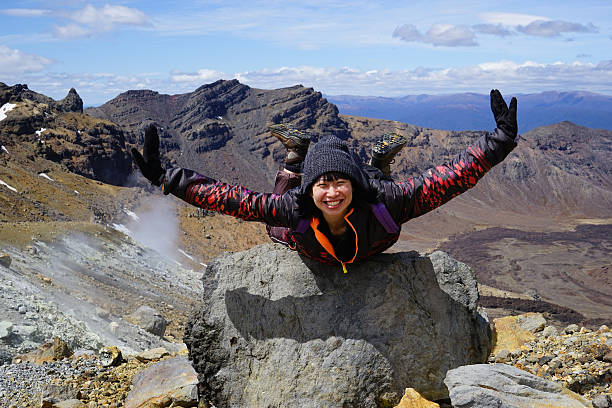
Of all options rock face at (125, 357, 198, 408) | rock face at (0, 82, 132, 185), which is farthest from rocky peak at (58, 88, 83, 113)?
rock face at (125, 357, 198, 408)

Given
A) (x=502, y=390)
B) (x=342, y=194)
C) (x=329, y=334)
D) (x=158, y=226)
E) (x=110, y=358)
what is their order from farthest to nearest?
1. (x=158, y=226)
2. (x=110, y=358)
3. (x=329, y=334)
4. (x=342, y=194)
5. (x=502, y=390)

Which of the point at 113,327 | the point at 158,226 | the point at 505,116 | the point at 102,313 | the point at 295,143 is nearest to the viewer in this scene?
the point at 505,116

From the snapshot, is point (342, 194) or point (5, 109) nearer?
point (342, 194)

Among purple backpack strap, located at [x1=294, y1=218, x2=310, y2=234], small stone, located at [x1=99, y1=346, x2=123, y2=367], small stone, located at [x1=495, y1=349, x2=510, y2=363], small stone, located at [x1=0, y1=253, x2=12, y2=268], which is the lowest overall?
small stone, located at [x1=0, y1=253, x2=12, y2=268]

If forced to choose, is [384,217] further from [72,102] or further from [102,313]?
[72,102]

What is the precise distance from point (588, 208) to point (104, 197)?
12318 centimetres

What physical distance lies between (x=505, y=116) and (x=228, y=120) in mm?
116567

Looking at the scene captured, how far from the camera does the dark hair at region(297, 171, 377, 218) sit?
452cm

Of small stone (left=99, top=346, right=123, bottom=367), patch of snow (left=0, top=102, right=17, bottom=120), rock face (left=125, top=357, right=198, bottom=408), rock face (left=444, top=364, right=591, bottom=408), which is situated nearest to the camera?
rock face (left=444, top=364, right=591, bottom=408)

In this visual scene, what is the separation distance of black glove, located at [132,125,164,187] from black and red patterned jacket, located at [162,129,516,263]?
95 mm

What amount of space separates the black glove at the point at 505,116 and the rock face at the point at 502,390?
2.04 m

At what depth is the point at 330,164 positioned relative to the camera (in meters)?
4.47

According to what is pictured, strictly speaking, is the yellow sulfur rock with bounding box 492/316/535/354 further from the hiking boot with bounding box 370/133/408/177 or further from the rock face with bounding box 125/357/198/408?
the rock face with bounding box 125/357/198/408

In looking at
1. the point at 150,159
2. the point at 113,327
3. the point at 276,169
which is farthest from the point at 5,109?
the point at 276,169
